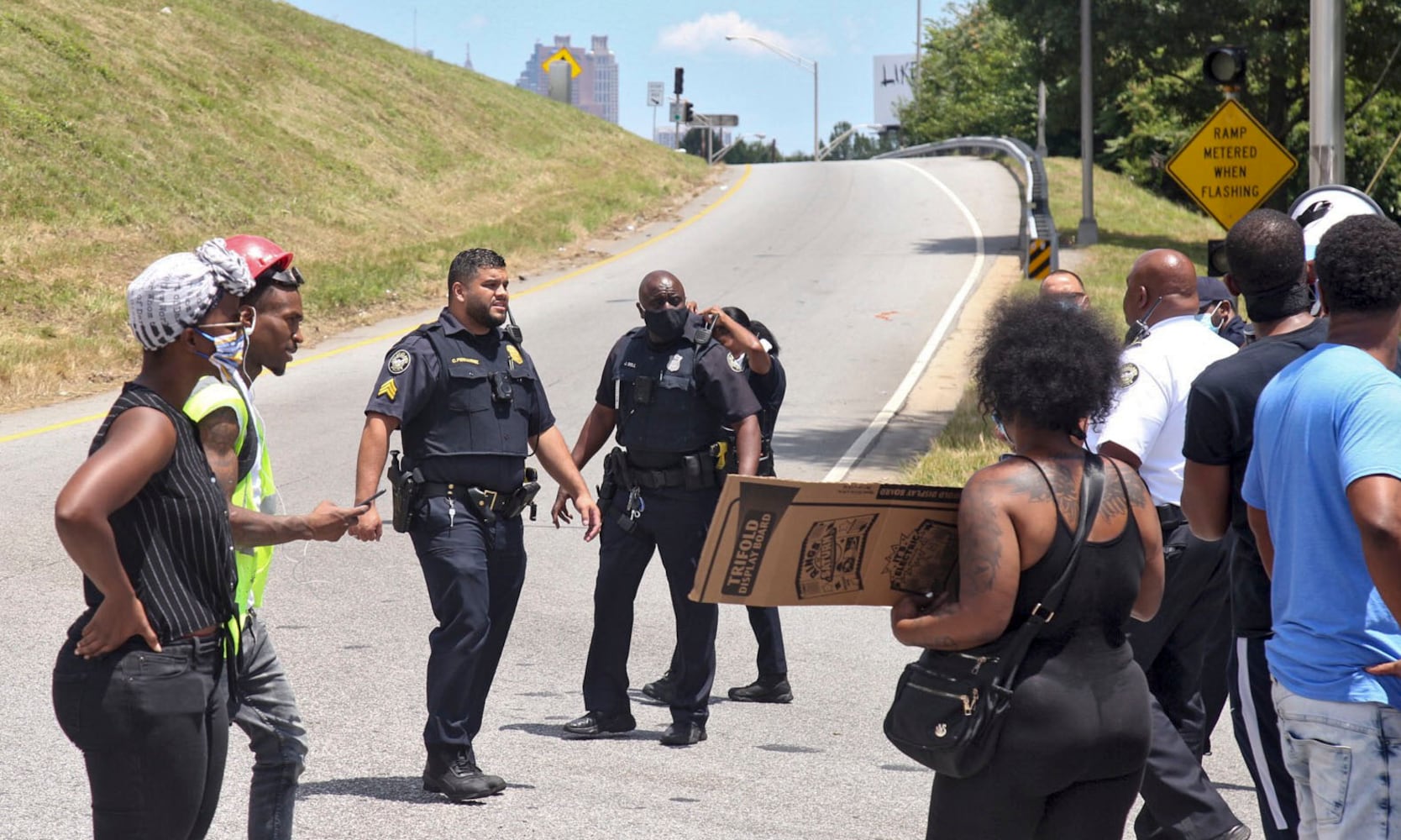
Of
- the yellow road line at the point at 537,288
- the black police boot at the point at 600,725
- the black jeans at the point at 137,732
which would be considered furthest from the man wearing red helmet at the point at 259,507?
the yellow road line at the point at 537,288

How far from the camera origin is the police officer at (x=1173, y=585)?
4.80 metres

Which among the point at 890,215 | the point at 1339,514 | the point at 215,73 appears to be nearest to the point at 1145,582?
the point at 1339,514

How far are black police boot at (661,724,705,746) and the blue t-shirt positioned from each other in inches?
138

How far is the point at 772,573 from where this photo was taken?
3.40 meters

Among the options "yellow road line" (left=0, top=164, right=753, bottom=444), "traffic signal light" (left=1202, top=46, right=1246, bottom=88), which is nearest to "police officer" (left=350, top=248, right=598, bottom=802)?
"yellow road line" (left=0, top=164, right=753, bottom=444)

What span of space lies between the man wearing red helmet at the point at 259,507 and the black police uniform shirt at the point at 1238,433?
89.1 inches

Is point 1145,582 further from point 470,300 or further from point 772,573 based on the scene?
point 470,300

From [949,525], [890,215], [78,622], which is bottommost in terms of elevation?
[78,622]

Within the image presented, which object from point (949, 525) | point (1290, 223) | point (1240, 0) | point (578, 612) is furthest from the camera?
point (1240, 0)

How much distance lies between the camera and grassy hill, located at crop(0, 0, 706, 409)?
2008 cm

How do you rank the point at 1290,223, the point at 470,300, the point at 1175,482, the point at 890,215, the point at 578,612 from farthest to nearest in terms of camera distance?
1. the point at 890,215
2. the point at 578,612
3. the point at 470,300
4. the point at 1175,482
5. the point at 1290,223

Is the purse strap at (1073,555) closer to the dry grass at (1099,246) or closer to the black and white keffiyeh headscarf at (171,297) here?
the black and white keffiyeh headscarf at (171,297)

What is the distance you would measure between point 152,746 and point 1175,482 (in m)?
3.34

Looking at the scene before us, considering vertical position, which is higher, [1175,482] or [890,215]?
[890,215]
